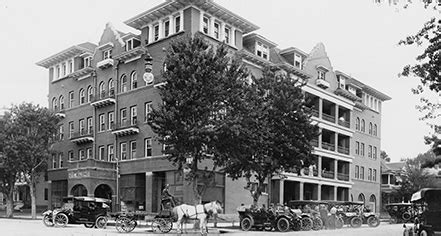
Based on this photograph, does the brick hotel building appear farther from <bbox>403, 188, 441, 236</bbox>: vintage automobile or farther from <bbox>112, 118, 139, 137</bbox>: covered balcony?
<bbox>403, 188, 441, 236</bbox>: vintage automobile

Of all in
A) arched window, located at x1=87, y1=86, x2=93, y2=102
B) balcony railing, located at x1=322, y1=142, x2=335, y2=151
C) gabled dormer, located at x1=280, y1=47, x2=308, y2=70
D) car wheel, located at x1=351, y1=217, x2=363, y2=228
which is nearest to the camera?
car wheel, located at x1=351, y1=217, x2=363, y2=228

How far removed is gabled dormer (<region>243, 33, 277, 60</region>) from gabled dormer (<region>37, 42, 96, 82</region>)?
15.6 m

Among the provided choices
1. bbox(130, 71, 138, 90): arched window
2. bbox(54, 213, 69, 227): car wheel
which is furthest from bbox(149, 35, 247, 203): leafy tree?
bbox(130, 71, 138, 90): arched window

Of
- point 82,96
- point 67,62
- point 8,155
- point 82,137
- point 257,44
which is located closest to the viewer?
point 8,155

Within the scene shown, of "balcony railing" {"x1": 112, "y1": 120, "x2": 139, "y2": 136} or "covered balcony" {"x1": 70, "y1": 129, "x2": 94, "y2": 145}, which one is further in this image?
"covered balcony" {"x1": 70, "y1": 129, "x2": 94, "y2": 145}

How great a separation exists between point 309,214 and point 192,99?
1037 cm

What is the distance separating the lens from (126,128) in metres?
43.6

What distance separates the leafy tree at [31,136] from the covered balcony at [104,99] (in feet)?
13.3

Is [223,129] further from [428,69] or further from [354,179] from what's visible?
[354,179]

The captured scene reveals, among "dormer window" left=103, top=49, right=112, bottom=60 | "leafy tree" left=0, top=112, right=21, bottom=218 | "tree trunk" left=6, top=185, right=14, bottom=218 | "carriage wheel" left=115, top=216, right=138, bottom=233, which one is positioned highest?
"dormer window" left=103, top=49, right=112, bottom=60

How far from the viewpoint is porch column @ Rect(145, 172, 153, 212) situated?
1638 inches

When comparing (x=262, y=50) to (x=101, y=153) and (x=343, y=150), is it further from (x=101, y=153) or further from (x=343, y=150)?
(x=101, y=153)

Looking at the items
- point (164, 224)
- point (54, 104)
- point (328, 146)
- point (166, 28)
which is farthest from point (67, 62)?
point (164, 224)

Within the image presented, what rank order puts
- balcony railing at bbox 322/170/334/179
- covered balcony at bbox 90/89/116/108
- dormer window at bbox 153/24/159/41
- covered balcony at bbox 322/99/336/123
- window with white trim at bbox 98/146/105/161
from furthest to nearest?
1. covered balcony at bbox 322/99/336/123
2. balcony railing at bbox 322/170/334/179
3. window with white trim at bbox 98/146/105/161
4. covered balcony at bbox 90/89/116/108
5. dormer window at bbox 153/24/159/41
